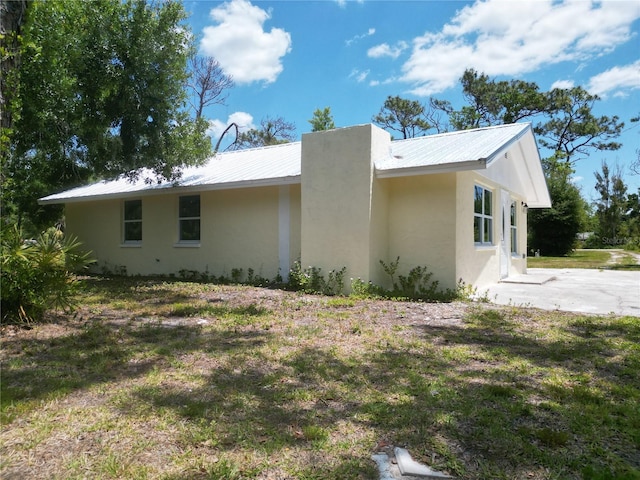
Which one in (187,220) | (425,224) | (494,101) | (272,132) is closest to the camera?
(425,224)

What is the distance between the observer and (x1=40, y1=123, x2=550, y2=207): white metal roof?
28.0 feet

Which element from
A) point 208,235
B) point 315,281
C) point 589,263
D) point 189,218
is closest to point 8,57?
point 315,281

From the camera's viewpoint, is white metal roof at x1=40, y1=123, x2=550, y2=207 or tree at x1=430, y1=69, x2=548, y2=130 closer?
white metal roof at x1=40, y1=123, x2=550, y2=207

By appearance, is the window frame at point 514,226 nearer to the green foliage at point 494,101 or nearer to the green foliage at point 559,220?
the green foliage at point 559,220

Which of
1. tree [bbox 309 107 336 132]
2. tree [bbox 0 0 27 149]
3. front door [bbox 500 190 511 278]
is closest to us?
tree [bbox 0 0 27 149]

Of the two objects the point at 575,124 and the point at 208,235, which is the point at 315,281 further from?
the point at 575,124

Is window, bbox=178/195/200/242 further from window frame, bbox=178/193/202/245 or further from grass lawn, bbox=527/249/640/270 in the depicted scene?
grass lawn, bbox=527/249/640/270

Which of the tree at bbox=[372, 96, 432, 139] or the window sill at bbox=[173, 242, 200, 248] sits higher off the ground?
the tree at bbox=[372, 96, 432, 139]

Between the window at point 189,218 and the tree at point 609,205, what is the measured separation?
40151 millimetres

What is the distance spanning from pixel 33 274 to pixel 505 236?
12212 millimetres

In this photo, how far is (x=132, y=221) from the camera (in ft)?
47.6

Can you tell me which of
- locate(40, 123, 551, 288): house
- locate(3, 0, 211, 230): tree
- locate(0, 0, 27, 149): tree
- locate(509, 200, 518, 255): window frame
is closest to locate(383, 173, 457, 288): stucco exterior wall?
locate(40, 123, 551, 288): house

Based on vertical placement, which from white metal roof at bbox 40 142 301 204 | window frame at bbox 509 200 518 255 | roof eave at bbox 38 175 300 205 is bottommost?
window frame at bbox 509 200 518 255

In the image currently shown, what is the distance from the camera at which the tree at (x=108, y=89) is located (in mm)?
8156
